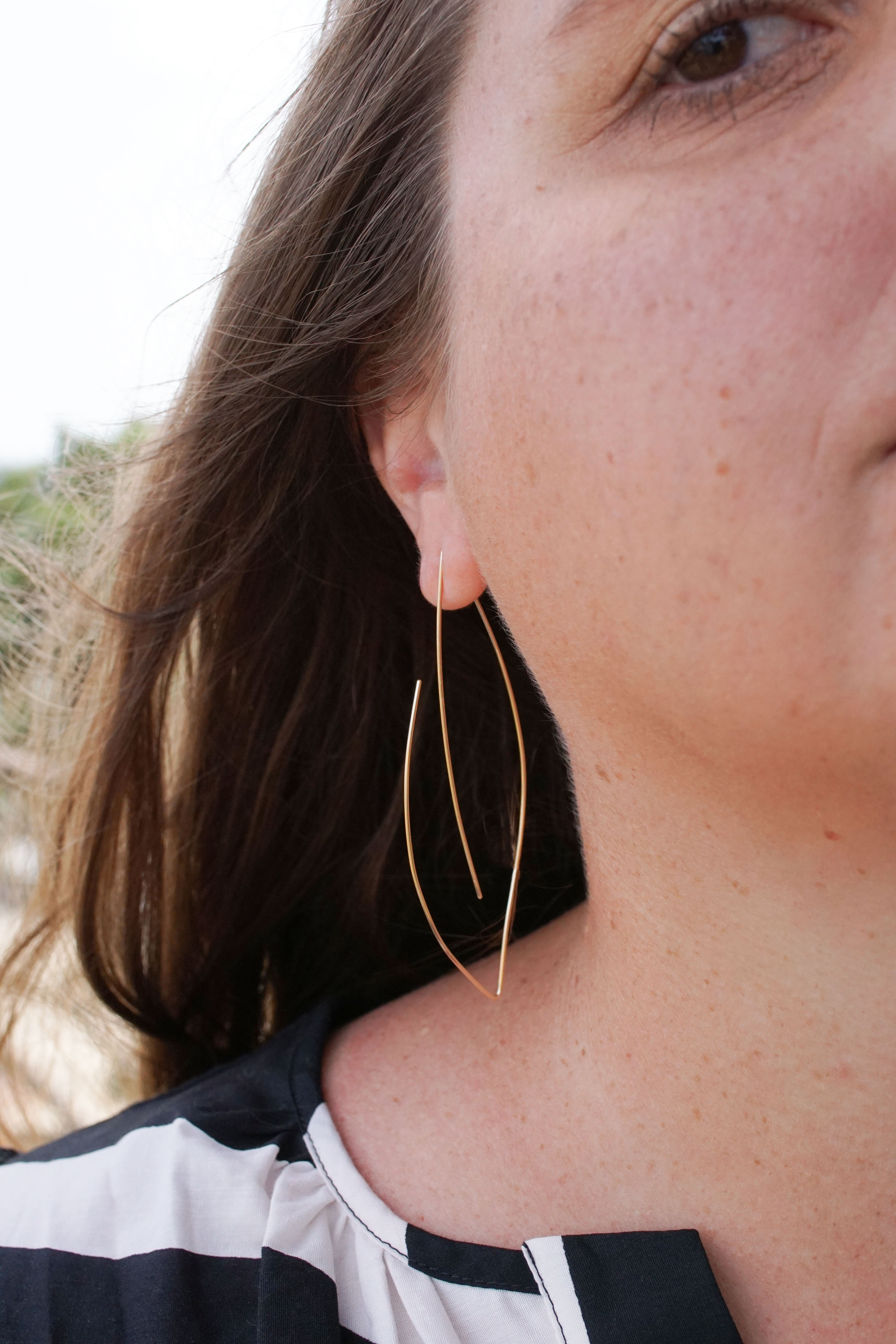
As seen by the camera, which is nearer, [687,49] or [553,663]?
[687,49]

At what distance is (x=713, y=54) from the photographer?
1.24m

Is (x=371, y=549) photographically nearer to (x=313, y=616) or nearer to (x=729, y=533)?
(x=313, y=616)

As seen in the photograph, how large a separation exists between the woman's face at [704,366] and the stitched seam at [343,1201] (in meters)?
0.75

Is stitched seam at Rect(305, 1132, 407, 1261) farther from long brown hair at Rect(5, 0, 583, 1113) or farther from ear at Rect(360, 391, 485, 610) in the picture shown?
ear at Rect(360, 391, 485, 610)

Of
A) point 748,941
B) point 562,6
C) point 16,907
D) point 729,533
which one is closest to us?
point 729,533

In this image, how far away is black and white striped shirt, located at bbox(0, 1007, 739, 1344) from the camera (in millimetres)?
1342

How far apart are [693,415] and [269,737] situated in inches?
48.9

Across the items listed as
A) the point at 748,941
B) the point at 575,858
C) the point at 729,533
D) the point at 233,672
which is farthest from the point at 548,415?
the point at 575,858

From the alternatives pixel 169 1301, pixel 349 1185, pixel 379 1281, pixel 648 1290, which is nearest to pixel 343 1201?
pixel 349 1185

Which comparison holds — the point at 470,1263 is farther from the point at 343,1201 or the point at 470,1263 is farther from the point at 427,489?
the point at 427,489

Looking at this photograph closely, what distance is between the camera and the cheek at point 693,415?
1077 mm

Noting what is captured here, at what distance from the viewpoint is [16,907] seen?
270cm

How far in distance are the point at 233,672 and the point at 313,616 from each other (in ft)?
0.62

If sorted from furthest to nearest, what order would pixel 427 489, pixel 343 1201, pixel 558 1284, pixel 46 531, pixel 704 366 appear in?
pixel 46 531
pixel 427 489
pixel 343 1201
pixel 558 1284
pixel 704 366
